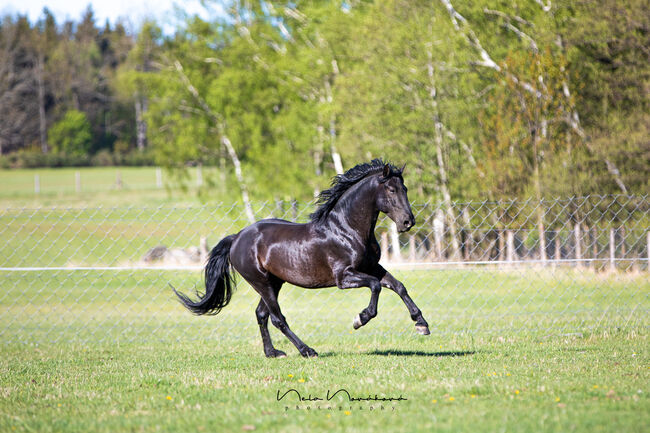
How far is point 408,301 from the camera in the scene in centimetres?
695

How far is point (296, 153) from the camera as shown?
2873cm

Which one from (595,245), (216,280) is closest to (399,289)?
(216,280)

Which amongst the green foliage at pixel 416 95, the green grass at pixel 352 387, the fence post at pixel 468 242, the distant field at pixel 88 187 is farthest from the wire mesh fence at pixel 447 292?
the distant field at pixel 88 187

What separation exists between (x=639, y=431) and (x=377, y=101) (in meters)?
19.4

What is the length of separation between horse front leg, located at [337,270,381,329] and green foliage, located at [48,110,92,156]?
57.2m

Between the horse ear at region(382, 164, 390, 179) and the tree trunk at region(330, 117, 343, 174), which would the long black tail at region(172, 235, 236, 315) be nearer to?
the horse ear at region(382, 164, 390, 179)

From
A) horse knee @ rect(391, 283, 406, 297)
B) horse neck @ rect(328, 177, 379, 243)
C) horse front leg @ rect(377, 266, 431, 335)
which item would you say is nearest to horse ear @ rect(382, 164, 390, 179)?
horse neck @ rect(328, 177, 379, 243)

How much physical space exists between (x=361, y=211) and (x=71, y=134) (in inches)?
2312

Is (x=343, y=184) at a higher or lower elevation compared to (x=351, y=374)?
higher

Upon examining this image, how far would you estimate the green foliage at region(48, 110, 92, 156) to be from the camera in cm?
5997

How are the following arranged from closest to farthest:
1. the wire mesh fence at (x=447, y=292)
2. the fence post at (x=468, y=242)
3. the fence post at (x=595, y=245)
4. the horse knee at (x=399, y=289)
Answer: the horse knee at (x=399, y=289)
the wire mesh fence at (x=447, y=292)
the fence post at (x=468, y=242)
the fence post at (x=595, y=245)

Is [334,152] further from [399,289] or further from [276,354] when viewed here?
[399,289]

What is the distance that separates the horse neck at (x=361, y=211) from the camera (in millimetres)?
7215

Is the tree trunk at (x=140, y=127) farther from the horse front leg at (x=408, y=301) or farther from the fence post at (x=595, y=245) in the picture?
the horse front leg at (x=408, y=301)
